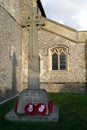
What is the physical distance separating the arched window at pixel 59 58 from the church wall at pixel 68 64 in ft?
1.14

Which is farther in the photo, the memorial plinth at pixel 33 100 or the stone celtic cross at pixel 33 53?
the stone celtic cross at pixel 33 53

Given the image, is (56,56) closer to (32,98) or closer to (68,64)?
→ (68,64)

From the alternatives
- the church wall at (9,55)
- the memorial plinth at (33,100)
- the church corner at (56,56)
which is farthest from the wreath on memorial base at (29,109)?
the church corner at (56,56)

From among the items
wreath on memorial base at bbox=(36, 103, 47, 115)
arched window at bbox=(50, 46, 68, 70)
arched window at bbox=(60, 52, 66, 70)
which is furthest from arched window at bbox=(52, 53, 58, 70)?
wreath on memorial base at bbox=(36, 103, 47, 115)

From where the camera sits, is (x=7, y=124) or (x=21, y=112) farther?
(x=21, y=112)

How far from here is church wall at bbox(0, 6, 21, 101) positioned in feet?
44.8

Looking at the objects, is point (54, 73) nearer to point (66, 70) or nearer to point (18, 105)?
point (66, 70)

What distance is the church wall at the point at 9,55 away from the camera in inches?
538

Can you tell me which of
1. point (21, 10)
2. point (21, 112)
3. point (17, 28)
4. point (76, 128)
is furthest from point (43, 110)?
point (21, 10)

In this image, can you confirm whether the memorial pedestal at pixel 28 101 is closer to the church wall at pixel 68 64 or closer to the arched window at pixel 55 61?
the church wall at pixel 68 64

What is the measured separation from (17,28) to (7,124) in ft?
33.1

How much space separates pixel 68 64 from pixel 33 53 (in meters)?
9.23

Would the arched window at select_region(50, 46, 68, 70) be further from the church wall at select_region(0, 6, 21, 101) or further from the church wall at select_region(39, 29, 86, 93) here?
the church wall at select_region(0, 6, 21, 101)

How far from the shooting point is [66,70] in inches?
739
